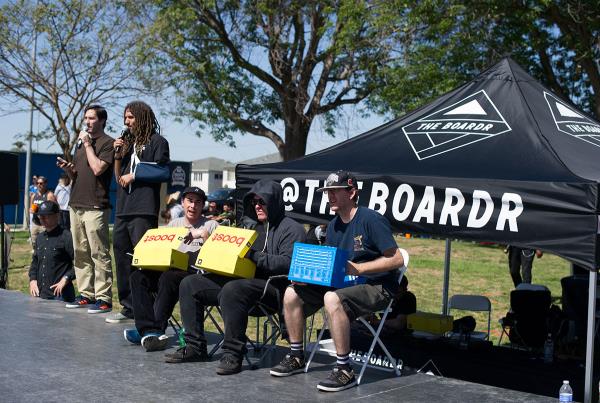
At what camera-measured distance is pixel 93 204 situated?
742 cm

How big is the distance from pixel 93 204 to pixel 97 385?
9.03 feet

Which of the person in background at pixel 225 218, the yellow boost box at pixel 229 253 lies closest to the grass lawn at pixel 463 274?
the person in background at pixel 225 218

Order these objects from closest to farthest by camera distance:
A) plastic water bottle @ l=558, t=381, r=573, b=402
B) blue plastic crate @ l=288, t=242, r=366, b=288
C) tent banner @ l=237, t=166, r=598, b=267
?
tent banner @ l=237, t=166, r=598, b=267 → plastic water bottle @ l=558, t=381, r=573, b=402 → blue plastic crate @ l=288, t=242, r=366, b=288

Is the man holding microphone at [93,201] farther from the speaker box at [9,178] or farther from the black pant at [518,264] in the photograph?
the black pant at [518,264]

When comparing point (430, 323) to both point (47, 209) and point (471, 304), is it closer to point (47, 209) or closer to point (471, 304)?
point (471, 304)

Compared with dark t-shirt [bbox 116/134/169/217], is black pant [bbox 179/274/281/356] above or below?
below

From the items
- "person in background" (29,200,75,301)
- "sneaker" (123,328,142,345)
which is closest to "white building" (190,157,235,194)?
"person in background" (29,200,75,301)

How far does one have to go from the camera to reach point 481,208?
5219mm

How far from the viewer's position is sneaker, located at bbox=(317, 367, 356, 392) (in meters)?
5.05

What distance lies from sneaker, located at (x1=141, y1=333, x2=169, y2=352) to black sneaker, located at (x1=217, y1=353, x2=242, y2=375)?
81cm

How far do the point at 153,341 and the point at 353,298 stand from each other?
1.80m

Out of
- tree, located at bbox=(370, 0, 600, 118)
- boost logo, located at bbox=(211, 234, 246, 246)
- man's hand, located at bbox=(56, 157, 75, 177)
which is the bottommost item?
boost logo, located at bbox=(211, 234, 246, 246)

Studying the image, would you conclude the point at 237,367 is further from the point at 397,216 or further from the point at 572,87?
the point at 572,87

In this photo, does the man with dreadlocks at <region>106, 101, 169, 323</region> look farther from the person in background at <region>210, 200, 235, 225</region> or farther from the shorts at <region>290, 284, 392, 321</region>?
the shorts at <region>290, 284, 392, 321</region>
